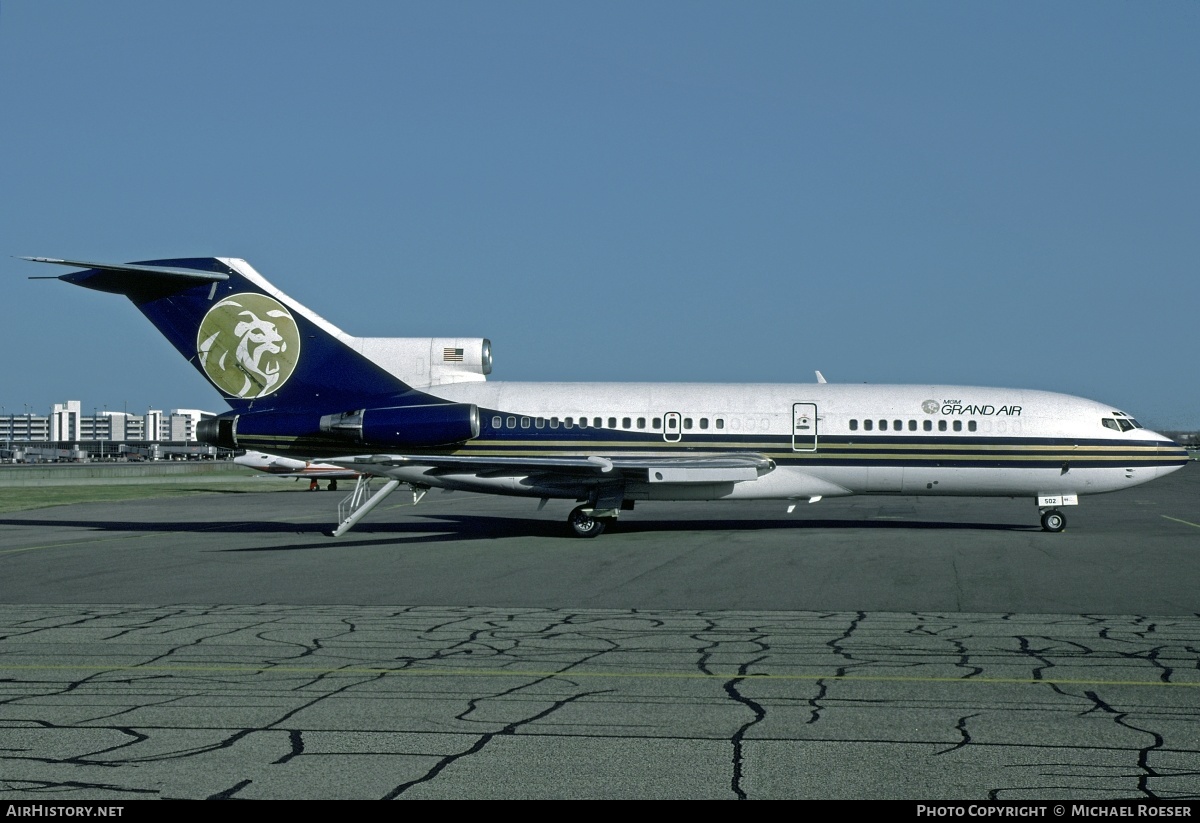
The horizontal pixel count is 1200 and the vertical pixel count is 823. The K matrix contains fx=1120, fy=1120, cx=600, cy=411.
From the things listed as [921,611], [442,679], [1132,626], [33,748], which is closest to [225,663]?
[442,679]

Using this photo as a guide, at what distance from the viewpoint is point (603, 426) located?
2592 centimetres

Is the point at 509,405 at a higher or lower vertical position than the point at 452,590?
higher

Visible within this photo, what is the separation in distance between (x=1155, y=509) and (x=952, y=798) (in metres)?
34.4

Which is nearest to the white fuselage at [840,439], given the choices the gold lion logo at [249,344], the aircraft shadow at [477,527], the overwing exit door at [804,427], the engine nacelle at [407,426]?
the overwing exit door at [804,427]

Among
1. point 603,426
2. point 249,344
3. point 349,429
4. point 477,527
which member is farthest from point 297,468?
point 603,426

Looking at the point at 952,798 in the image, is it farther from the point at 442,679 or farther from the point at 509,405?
the point at 509,405

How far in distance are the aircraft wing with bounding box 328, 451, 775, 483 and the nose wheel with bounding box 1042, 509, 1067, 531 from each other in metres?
6.66

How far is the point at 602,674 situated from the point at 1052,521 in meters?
19.6

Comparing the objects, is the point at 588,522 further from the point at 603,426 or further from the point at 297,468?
the point at 297,468

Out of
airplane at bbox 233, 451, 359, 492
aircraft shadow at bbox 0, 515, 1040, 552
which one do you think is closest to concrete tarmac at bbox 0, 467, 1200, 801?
aircraft shadow at bbox 0, 515, 1040, 552

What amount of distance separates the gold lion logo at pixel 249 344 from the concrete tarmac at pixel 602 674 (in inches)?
226

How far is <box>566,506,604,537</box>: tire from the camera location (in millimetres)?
25031

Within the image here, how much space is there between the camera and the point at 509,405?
26.1 m
